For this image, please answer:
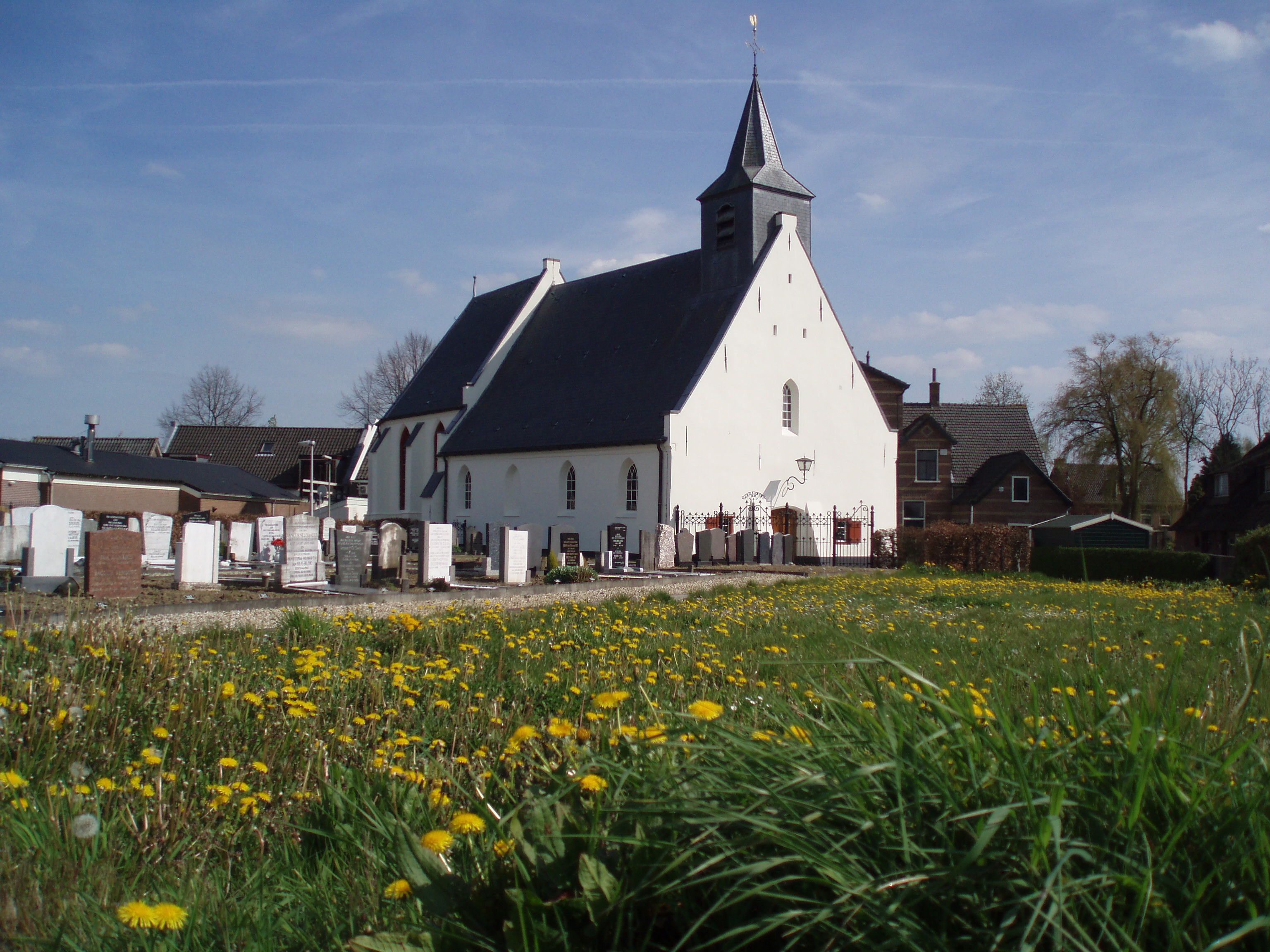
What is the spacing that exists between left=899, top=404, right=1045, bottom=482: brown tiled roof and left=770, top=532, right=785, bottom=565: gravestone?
20.2 m

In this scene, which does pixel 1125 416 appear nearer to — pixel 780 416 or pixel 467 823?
pixel 780 416

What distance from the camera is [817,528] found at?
2927cm

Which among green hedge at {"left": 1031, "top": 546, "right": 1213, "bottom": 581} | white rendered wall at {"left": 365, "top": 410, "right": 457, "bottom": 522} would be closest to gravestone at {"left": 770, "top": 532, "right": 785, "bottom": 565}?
green hedge at {"left": 1031, "top": 546, "right": 1213, "bottom": 581}

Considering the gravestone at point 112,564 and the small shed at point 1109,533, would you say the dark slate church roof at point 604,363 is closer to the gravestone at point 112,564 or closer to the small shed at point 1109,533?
the small shed at point 1109,533

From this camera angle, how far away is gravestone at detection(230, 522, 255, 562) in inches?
747

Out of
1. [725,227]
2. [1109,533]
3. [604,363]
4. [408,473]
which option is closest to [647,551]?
[604,363]

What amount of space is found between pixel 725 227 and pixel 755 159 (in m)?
2.36

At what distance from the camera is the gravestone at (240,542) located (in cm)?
1898

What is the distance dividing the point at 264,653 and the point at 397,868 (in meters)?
4.68

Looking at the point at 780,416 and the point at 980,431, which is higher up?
the point at 980,431

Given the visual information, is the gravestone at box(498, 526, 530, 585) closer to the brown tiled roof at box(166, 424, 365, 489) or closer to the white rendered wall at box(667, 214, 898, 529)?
the white rendered wall at box(667, 214, 898, 529)

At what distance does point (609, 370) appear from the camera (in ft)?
100

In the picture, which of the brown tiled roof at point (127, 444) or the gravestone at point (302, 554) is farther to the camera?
the brown tiled roof at point (127, 444)

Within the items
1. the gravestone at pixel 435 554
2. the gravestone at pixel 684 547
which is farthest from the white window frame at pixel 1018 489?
the gravestone at pixel 435 554
